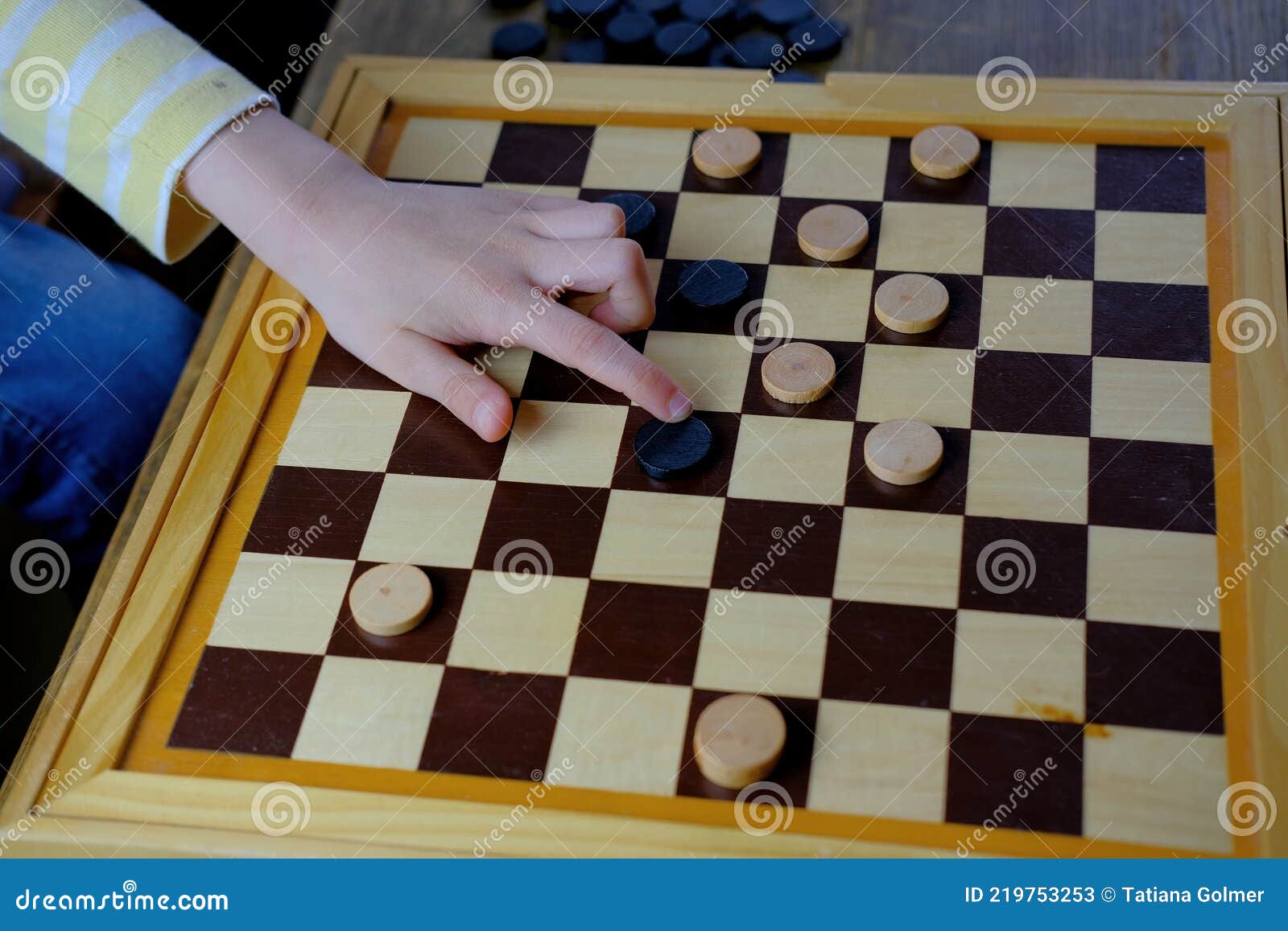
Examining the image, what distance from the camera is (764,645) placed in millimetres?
1147

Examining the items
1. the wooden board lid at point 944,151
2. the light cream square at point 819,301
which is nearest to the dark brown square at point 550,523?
the light cream square at point 819,301

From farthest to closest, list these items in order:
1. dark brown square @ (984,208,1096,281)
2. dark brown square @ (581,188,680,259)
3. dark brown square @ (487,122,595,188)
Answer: dark brown square @ (487,122,595,188) < dark brown square @ (581,188,680,259) < dark brown square @ (984,208,1096,281)

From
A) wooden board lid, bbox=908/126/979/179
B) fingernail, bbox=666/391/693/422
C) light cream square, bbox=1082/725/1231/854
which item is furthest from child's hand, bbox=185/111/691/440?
light cream square, bbox=1082/725/1231/854

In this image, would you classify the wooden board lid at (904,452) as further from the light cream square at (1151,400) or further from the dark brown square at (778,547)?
the light cream square at (1151,400)

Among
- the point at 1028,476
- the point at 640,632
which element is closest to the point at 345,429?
the point at 640,632

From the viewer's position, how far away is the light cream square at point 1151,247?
1.41 meters

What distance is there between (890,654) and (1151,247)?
0.69 metres

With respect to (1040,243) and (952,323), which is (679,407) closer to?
(952,323)

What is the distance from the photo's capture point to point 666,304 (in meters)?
1.48

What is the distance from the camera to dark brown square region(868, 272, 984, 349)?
4.55 ft

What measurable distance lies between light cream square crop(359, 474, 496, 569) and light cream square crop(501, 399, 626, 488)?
53mm

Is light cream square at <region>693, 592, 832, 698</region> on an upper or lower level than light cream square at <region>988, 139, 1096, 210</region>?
lower

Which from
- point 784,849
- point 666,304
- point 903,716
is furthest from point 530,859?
point 666,304

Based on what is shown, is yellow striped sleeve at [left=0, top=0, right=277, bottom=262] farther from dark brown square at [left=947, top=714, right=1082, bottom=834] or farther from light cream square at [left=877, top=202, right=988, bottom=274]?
dark brown square at [left=947, top=714, right=1082, bottom=834]
